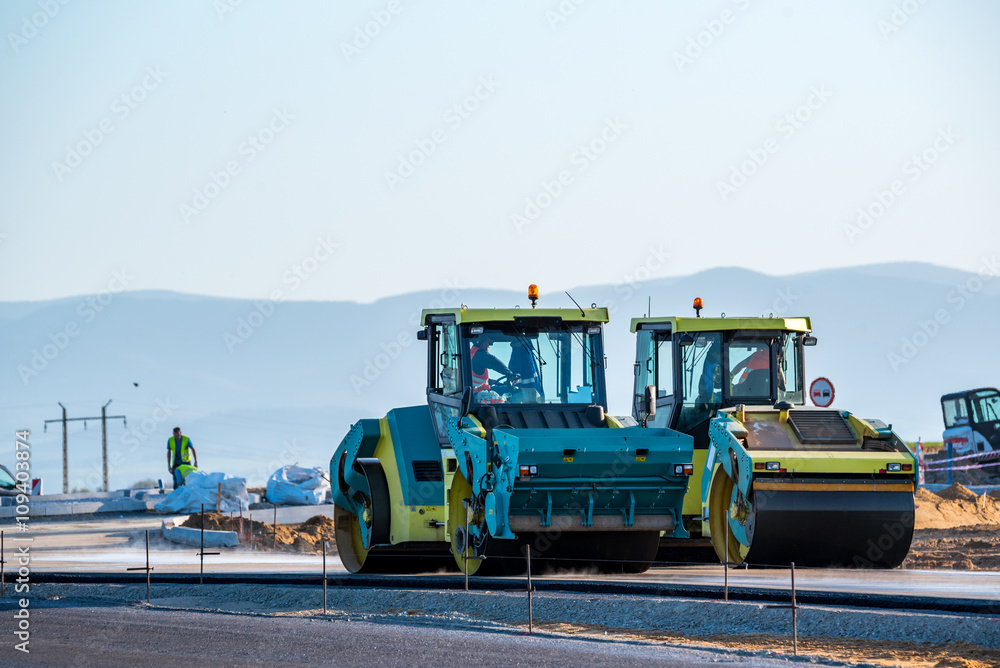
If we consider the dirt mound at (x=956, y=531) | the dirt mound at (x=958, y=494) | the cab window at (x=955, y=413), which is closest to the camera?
the dirt mound at (x=956, y=531)

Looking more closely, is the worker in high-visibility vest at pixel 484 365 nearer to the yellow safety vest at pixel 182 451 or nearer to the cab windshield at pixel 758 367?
the cab windshield at pixel 758 367

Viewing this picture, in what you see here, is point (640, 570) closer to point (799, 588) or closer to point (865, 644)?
point (799, 588)

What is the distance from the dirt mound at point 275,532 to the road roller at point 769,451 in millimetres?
10525

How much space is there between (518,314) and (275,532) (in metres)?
13.0

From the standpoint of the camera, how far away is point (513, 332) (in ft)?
57.0

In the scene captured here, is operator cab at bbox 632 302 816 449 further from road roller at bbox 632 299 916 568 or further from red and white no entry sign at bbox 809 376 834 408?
red and white no entry sign at bbox 809 376 834 408

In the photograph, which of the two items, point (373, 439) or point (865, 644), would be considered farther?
point (373, 439)

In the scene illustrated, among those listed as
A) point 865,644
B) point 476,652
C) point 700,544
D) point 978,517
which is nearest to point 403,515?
point 700,544

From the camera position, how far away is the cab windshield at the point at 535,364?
17.2 m

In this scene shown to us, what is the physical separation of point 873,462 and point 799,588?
76.6 inches

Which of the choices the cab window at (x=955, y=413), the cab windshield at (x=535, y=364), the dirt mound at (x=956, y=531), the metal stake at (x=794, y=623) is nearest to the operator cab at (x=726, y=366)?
the cab windshield at (x=535, y=364)

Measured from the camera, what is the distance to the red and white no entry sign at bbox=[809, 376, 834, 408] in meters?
23.6

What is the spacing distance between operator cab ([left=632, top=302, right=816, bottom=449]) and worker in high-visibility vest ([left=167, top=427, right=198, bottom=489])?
16.7 m

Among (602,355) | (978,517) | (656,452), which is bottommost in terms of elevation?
(978,517)
